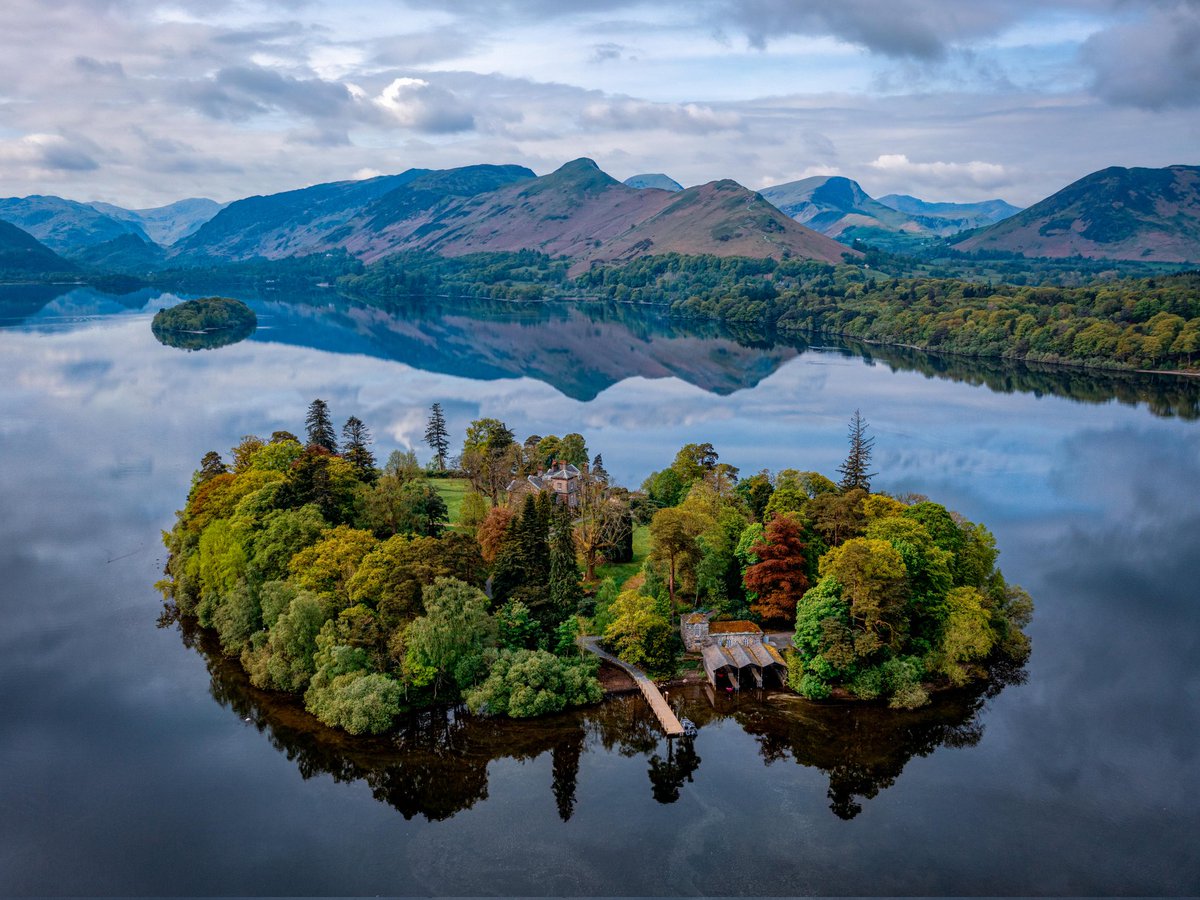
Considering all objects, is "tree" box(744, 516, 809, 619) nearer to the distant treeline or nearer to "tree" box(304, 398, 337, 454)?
"tree" box(304, 398, 337, 454)

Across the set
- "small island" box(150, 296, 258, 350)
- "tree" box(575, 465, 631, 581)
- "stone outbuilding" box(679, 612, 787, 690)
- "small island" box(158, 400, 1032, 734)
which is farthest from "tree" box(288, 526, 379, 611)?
"small island" box(150, 296, 258, 350)

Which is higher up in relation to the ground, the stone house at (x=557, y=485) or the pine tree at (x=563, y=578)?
the stone house at (x=557, y=485)

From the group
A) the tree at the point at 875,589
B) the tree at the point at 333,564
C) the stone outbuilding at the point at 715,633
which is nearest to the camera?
the tree at the point at 875,589

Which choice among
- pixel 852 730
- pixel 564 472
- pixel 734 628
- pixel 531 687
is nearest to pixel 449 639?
pixel 531 687

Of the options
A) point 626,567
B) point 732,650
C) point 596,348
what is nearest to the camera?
point 732,650

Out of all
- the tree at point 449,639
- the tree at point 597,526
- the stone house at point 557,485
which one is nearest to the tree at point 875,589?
the tree at point 597,526

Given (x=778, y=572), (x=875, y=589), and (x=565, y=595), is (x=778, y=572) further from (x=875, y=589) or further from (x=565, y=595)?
(x=565, y=595)

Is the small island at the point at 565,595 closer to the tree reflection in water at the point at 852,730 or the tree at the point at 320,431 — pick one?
the tree reflection in water at the point at 852,730
